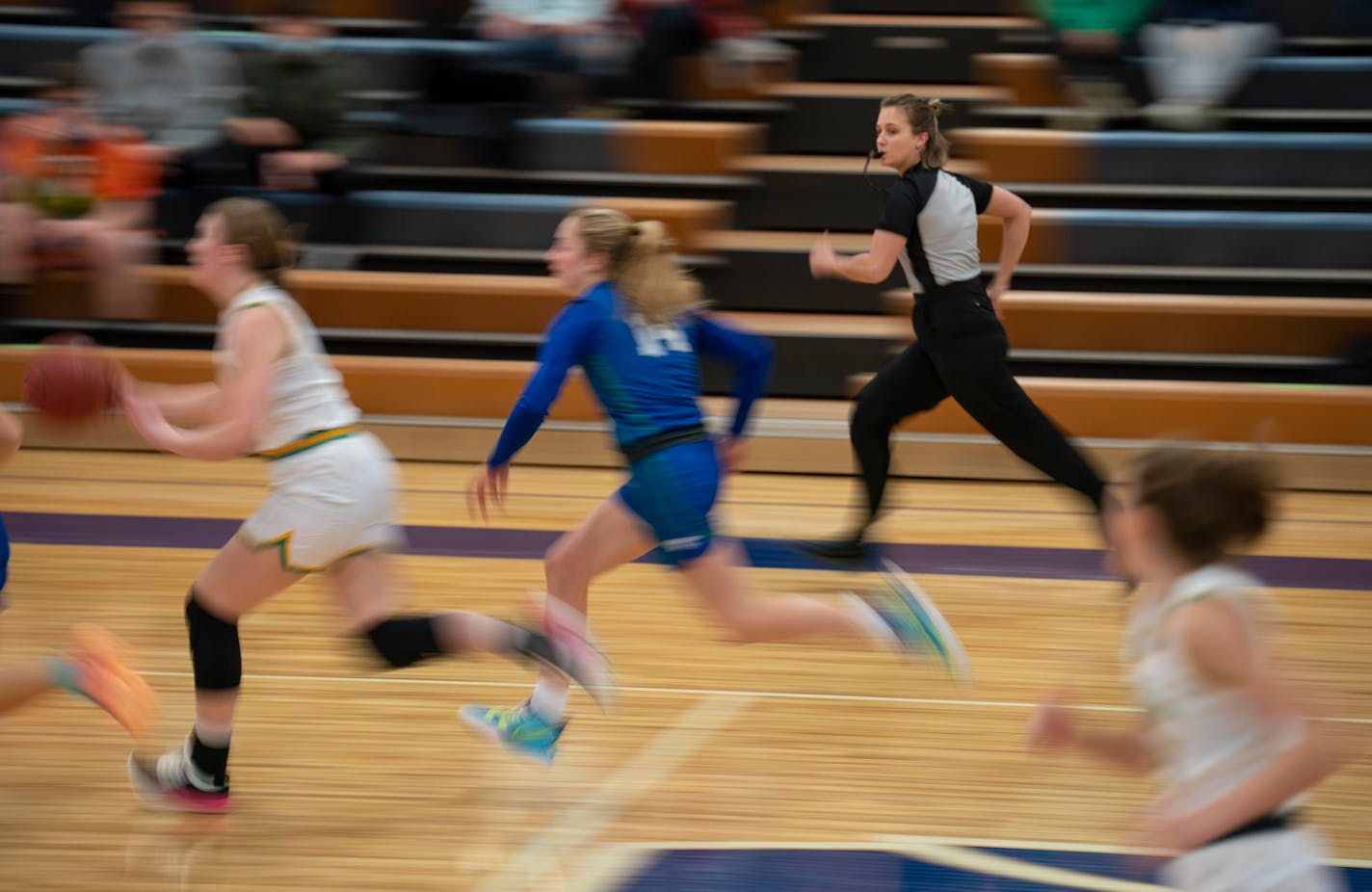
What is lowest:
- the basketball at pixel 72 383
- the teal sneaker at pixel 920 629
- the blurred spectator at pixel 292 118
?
the teal sneaker at pixel 920 629

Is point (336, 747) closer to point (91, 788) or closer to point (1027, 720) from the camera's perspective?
point (91, 788)

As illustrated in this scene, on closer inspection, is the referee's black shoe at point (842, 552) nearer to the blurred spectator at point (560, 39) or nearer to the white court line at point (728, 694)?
the white court line at point (728, 694)

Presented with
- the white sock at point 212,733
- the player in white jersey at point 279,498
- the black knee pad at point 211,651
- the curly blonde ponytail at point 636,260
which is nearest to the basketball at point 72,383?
the player in white jersey at point 279,498

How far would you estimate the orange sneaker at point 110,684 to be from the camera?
3496mm

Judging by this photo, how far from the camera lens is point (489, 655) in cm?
498

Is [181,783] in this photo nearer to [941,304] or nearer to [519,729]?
[519,729]

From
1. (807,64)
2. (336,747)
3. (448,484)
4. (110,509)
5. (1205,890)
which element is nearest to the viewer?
(1205,890)

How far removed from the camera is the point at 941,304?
5.20 meters

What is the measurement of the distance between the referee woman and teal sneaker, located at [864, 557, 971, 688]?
960 mm

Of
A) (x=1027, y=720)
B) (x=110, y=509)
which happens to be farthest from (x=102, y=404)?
(x=110, y=509)

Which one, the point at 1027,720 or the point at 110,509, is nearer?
the point at 1027,720

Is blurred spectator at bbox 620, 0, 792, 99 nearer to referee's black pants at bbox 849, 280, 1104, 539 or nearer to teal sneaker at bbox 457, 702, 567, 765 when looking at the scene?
referee's black pants at bbox 849, 280, 1104, 539

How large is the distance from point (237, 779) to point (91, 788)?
13.7 inches

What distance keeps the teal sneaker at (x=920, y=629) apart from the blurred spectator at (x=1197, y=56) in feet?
17.7
